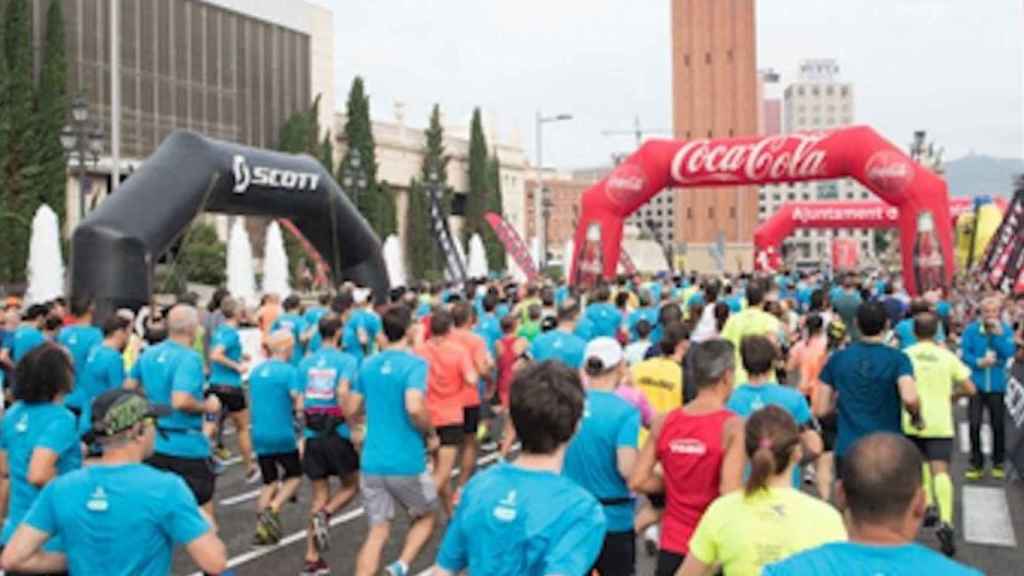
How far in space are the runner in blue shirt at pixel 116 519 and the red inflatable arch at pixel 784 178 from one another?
21461 millimetres

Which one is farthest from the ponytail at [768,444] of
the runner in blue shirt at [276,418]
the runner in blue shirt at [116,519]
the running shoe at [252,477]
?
the running shoe at [252,477]

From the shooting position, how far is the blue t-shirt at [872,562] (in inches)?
99.8

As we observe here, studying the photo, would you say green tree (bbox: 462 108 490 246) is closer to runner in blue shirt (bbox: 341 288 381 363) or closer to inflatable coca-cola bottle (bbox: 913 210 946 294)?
inflatable coca-cola bottle (bbox: 913 210 946 294)

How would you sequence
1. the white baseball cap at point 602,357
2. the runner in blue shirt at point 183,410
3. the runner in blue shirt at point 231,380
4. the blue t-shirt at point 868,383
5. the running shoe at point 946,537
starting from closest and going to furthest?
the white baseball cap at point 602,357, the blue t-shirt at point 868,383, the runner in blue shirt at point 183,410, the running shoe at point 946,537, the runner in blue shirt at point 231,380

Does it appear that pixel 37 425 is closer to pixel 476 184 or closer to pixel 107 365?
pixel 107 365

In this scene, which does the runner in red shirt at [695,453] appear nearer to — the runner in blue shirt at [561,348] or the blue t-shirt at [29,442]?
the blue t-shirt at [29,442]

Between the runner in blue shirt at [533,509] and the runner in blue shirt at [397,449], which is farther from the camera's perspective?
the runner in blue shirt at [397,449]

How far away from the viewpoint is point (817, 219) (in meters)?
47.2

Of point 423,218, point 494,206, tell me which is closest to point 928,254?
point 423,218

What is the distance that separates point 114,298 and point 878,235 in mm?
143726

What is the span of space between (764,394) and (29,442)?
3.78 meters

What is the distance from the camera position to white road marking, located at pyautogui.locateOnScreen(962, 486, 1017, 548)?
872cm

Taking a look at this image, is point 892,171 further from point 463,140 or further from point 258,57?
point 463,140

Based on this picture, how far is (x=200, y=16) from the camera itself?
5709cm
